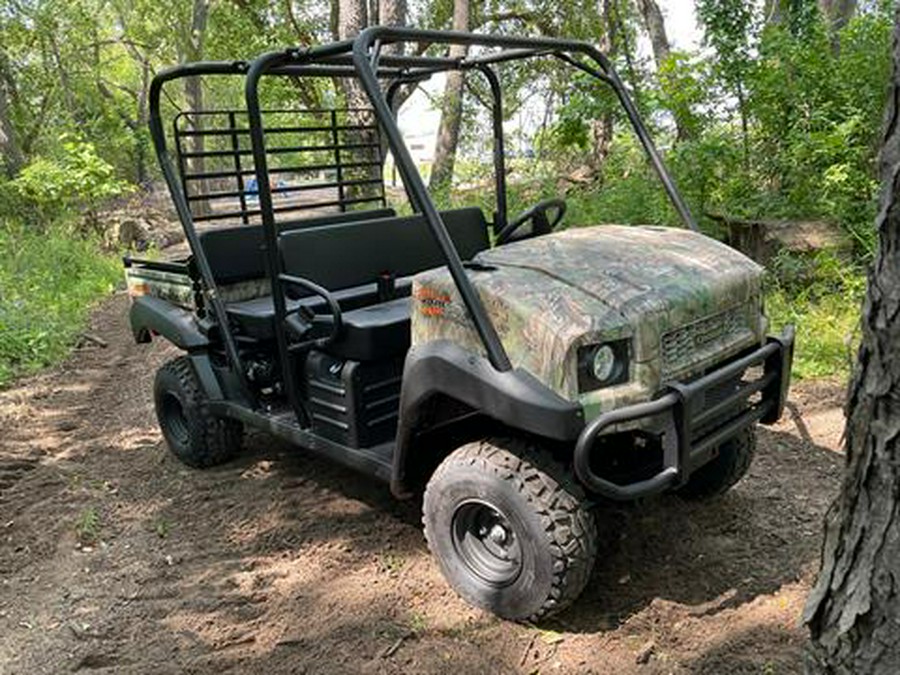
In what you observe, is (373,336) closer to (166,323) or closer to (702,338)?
(702,338)

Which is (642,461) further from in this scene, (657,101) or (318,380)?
(657,101)

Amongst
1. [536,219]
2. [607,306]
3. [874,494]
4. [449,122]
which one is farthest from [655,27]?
[874,494]

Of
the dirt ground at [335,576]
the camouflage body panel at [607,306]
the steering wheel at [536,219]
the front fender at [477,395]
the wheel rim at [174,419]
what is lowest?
the dirt ground at [335,576]

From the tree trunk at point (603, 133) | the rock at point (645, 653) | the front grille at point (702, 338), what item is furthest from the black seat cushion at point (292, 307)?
the tree trunk at point (603, 133)

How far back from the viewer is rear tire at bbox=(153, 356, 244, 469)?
13.0 feet

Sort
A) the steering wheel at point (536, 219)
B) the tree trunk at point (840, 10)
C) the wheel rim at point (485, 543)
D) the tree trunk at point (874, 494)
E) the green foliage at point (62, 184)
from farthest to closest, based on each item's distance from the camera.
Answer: the green foliage at point (62, 184) → the tree trunk at point (840, 10) → the steering wheel at point (536, 219) → the wheel rim at point (485, 543) → the tree trunk at point (874, 494)

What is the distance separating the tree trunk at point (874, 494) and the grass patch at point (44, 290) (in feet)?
19.0

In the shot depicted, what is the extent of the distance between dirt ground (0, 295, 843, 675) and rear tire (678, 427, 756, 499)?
0.28ft

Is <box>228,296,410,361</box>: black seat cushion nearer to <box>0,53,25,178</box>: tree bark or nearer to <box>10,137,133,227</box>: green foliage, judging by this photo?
<box>10,137,133,227</box>: green foliage

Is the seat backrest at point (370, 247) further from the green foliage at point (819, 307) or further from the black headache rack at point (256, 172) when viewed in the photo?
the green foliage at point (819, 307)

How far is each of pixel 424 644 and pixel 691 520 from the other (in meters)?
1.24

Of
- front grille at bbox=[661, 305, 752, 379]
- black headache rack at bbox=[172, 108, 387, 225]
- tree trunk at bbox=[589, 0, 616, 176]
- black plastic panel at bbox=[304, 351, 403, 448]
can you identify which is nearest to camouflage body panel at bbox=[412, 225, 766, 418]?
front grille at bbox=[661, 305, 752, 379]

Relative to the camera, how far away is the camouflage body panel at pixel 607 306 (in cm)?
233

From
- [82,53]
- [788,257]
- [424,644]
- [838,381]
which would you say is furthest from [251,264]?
[82,53]
